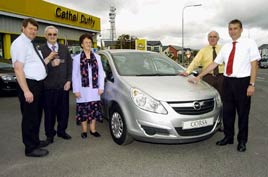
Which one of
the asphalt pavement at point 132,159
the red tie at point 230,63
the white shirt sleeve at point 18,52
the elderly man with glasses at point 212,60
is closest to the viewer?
the asphalt pavement at point 132,159

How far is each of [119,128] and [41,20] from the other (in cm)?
1856

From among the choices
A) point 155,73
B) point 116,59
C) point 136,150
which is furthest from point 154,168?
point 116,59

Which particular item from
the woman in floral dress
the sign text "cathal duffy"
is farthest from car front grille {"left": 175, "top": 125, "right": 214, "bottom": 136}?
the sign text "cathal duffy"

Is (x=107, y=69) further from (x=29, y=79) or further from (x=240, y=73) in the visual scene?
(x=240, y=73)

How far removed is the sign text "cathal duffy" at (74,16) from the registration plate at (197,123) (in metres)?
21.3

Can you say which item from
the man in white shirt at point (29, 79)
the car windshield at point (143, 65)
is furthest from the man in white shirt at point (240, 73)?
the man in white shirt at point (29, 79)

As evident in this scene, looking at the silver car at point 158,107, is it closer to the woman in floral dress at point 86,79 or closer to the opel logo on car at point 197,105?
the opel logo on car at point 197,105

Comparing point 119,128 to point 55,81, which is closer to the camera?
point 119,128

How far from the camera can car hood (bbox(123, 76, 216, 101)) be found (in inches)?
153

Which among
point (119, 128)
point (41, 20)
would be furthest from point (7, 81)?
point (41, 20)

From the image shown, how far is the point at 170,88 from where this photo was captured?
407 centimetres

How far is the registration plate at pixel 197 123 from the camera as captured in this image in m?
3.81

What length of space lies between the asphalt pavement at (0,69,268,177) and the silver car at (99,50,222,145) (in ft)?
0.91

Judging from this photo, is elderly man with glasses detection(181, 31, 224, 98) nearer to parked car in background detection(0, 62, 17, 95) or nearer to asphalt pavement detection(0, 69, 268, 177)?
asphalt pavement detection(0, 69, 268, 177)
